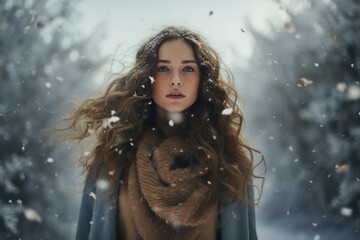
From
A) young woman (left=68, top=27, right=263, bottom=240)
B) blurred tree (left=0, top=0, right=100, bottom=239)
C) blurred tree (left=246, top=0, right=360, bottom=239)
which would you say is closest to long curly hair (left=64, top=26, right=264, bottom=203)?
young woman (left=68, top=27, right=263, bottom=240)

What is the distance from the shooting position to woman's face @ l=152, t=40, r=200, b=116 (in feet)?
8.63

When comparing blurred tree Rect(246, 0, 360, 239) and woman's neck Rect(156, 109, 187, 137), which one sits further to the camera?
blurred tree Rect(246, 0, 360, 239)

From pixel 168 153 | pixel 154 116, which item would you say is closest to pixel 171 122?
pixel 154 116

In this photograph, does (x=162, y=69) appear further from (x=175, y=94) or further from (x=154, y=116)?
(x=154, y=116)

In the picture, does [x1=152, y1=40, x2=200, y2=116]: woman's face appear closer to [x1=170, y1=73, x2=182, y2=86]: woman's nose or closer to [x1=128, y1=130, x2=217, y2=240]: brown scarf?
[x1=170, y1=73, x2=182, y2=86]: woman's nose

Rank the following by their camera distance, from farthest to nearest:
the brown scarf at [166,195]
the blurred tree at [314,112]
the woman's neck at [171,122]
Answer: the blurred tree at [314,112] < the woman's neck at [171,122] < the brown scarf at [166,195]

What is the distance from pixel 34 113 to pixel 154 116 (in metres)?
5.55

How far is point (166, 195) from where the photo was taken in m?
2.49

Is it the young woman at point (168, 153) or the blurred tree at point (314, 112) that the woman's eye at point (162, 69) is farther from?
the blurred tree at point (314, 112)

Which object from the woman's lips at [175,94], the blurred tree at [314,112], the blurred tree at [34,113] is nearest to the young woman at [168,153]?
the woman's lips at [175,94]

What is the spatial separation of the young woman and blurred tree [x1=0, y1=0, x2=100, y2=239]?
4.91 metres

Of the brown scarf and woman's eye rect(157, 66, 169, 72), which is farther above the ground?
woman's eye rect(157, 66, 169, 72)

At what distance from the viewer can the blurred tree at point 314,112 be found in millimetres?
8477

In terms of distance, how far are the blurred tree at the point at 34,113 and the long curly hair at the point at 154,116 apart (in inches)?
190
